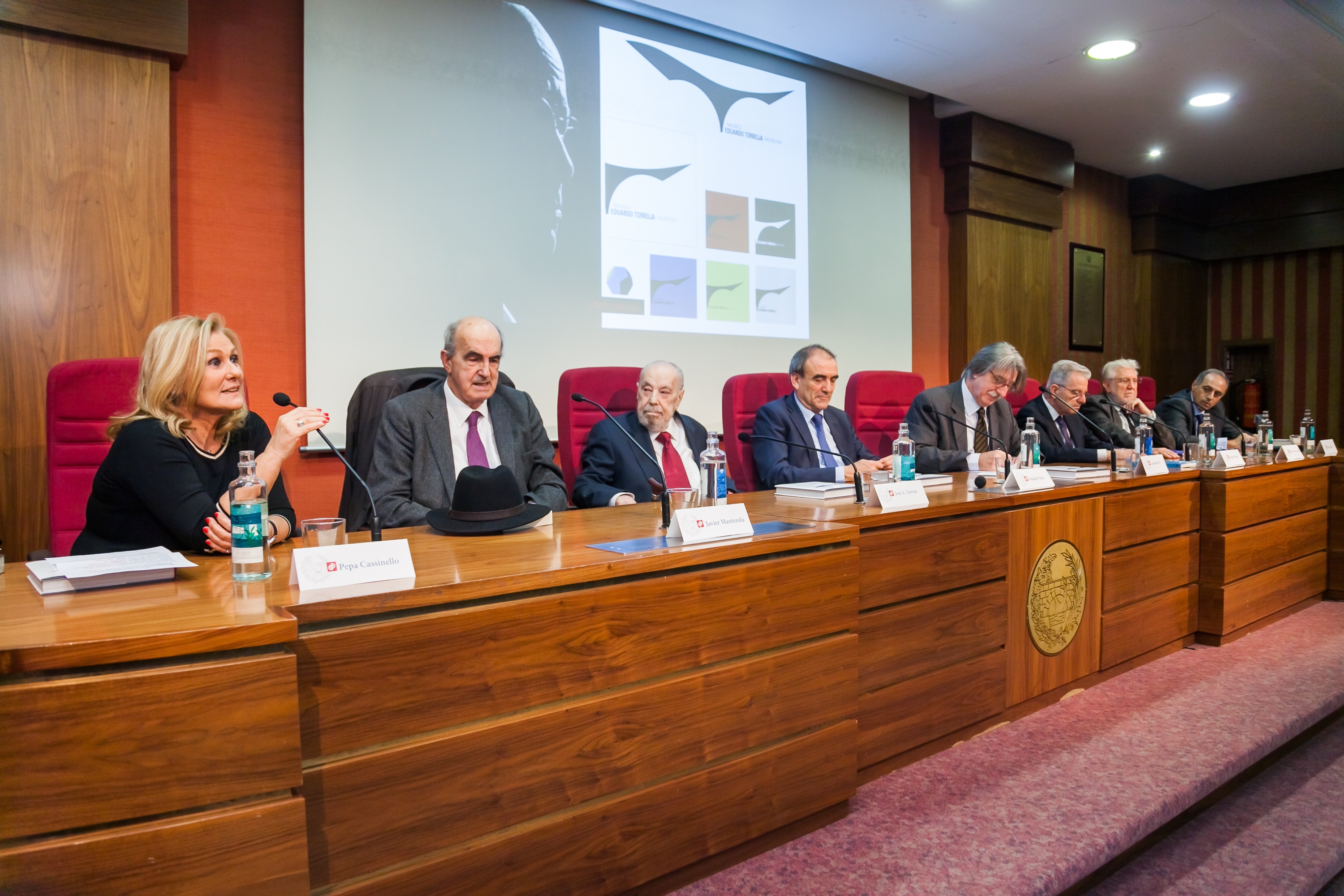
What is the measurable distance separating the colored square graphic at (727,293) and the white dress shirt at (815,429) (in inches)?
41.3

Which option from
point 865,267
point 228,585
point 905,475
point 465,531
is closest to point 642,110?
point 865,267

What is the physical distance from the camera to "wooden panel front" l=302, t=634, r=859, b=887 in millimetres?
1142

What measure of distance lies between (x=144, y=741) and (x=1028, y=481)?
219cm

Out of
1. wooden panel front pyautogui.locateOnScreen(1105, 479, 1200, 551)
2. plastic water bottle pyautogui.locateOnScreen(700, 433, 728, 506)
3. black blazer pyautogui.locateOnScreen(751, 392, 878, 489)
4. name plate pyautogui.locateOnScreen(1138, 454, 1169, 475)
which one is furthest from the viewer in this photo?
black blazer pyautogui.locateOnScreen(751, 392, 878, 489)

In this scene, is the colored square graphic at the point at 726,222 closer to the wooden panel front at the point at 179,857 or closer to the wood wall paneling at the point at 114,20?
the wood wall paneling at the point at 114,20

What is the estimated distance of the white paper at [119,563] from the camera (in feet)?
3.91

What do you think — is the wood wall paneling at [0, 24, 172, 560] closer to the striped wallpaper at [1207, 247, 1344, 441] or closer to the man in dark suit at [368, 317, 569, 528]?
the man in dark suit at [368, 317, 569, 528]

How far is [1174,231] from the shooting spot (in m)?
7.11

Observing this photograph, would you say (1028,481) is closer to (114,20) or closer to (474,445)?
(474,445)

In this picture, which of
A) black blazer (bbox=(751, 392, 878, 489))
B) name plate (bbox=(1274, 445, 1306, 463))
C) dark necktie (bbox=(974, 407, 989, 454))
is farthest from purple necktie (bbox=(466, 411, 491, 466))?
name plate (bbox=(1274, 445, 1306, 463))

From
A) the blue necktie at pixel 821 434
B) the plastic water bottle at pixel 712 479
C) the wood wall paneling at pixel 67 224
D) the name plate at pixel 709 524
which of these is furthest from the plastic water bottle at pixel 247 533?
the blue necktie at pixel 821 434

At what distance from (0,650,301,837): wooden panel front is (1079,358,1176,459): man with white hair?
436cm

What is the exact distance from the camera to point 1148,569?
2.87m

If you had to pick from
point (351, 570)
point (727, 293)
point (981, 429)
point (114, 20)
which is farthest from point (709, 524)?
point (727, 293)
